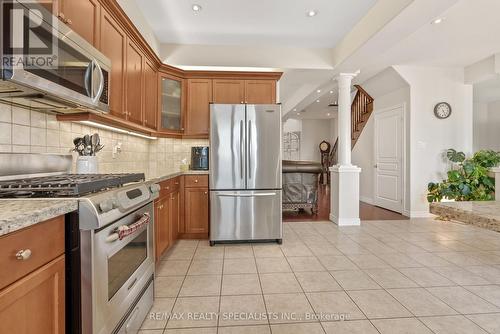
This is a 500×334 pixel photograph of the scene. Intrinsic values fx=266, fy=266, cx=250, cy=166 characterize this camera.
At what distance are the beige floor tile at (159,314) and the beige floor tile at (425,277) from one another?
2.10m

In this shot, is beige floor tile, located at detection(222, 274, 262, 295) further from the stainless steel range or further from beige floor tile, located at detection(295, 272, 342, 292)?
the stainless steel range

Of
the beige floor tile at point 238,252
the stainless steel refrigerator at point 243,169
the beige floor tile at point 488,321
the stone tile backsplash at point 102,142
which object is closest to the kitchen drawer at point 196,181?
the stainless steel refrigerator at point 243,169

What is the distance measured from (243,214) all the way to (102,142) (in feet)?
5.82

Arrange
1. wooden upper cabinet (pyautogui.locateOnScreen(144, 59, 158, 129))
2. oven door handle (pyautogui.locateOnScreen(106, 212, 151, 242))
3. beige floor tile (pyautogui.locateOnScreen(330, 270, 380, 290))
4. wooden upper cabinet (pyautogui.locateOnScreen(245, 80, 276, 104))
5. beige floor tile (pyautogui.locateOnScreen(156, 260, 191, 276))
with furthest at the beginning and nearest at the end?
wooden upper cabinet (pyautogui.locateOnScreen(245, 80, 276, 104)) < wooden upper cabinet (pyautogui.locateOnScreen(144, 59, 158, 129)) < beige floor tile (pyautogui.locateOnScreen(156, 260, 191, 276)) < beige floor tile (pyautogui.locateOnScreen(330, 270, 380, 290)) < oven door handle (pyautogui.locateOnScreen(106, 212, 151, 242))

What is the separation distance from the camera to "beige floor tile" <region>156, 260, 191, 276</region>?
8.31ft

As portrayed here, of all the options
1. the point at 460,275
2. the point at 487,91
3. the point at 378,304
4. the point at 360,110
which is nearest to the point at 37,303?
the point at 378,304

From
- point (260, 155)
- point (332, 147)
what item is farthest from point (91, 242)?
point (332, 147)

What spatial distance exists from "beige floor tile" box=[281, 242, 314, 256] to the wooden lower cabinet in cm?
109

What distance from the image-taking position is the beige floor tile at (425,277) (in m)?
2.31

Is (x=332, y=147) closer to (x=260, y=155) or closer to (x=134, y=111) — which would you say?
(x=260, y=155)

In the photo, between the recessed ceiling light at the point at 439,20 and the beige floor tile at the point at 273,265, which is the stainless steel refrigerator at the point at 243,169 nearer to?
the beige floor tile at the point at 273,265

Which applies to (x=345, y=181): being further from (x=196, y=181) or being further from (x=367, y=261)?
(x=196, y=181)

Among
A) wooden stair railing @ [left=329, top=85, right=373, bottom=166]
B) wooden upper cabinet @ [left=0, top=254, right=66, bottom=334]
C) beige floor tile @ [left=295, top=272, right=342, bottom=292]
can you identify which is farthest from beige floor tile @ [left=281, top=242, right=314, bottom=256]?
wooden stair railing @ [left=329, top=85, right=373, bottom=166]

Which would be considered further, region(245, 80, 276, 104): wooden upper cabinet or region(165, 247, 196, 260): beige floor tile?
region(245, 80, 276, 104): wooden upper cabinet
